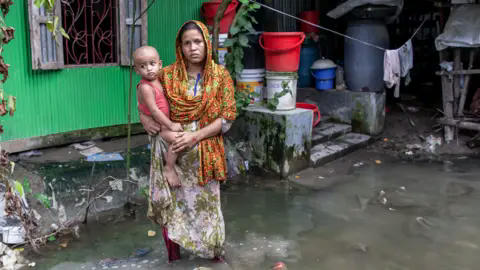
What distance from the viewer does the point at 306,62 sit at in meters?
8.13

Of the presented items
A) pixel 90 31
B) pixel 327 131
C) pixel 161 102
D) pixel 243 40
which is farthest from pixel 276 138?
pixel 161 102

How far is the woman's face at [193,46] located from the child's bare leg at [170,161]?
20.6 inches

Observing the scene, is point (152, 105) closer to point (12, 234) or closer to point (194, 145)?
point (194, 145)

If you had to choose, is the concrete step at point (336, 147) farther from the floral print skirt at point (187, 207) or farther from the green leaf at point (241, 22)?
the floral print skirt at point (187, 207)

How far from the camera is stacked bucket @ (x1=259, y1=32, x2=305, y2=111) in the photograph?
6121 millimetres

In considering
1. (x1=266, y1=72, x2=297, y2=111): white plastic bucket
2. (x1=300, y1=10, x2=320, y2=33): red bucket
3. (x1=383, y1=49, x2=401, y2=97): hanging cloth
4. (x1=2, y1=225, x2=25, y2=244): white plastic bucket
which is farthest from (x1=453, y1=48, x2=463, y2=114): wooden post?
(x1=2, y1=225, x2=25, y2=244): white plastic bucket

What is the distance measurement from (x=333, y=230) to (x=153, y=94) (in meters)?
2.29

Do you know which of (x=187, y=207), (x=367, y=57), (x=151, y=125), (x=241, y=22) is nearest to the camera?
(x=151, y=125)

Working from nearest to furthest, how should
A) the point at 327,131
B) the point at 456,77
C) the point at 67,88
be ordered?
the point at 67,88, the point at 456,77, the point at 327,131

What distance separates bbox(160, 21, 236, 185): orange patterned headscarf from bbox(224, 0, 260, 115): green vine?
8.16 ft

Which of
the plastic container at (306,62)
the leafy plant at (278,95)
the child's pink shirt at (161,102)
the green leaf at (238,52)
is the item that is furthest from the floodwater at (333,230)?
the plastic container at (306,62)

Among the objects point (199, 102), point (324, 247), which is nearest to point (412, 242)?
point (324, 247)

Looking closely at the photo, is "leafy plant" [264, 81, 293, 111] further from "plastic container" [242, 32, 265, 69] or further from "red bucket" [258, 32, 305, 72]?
"plastic container" [242, 32, 265, 69]

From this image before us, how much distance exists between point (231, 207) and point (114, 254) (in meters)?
1.51
